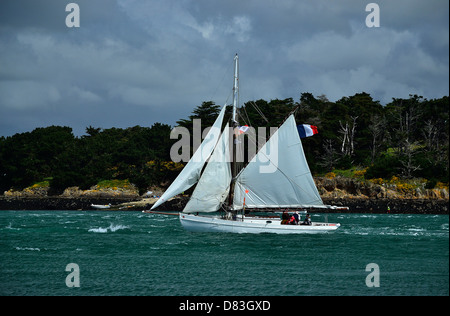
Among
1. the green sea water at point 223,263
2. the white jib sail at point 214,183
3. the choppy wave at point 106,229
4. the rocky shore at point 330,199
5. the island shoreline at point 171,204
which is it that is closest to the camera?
the green sea water at point 223,263

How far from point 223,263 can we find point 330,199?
62615mm

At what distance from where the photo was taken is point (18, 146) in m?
130

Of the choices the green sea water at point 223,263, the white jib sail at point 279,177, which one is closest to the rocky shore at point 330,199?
the green sea water at point 223,263

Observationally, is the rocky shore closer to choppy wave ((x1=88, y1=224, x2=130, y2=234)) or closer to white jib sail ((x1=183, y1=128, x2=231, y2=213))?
choppy wave ((x1=88, y1=224, x2=130, y2=234))

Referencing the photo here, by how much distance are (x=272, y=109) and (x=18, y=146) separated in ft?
224

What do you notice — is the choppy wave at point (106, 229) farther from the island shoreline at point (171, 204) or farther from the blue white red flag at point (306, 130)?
the island shoreline at point (171, 204)

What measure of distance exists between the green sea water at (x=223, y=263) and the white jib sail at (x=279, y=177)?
351cm

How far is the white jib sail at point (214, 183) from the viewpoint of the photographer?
152 ft

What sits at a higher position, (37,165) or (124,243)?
(37,165)

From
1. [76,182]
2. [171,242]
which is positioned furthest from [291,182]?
[76,182]

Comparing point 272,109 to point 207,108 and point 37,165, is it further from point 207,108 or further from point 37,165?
point 37,165

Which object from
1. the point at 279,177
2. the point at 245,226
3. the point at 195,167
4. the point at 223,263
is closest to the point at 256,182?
the point at 279,177

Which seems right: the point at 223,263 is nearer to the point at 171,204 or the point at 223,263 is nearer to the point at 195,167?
the point at 195,167

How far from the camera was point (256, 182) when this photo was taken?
47188 mm
